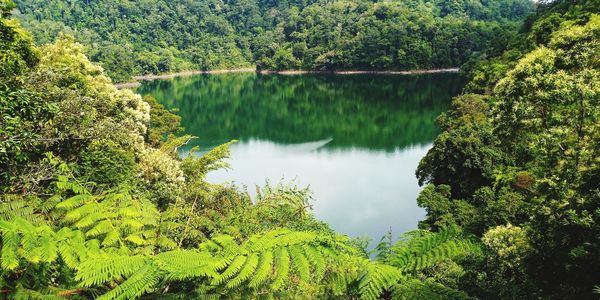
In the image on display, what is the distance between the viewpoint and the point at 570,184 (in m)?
8.29

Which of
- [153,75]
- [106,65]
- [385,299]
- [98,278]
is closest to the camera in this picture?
[98,278]

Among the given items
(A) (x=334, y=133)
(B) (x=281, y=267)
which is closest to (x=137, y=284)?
(B) (x=281, y=267)

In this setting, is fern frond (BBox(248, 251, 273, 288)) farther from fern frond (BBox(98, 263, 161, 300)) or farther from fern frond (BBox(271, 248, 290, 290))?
fern frond (BBox(98, 263, 161, 300))

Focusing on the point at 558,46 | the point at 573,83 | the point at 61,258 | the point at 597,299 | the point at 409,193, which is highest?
the point at 558,46

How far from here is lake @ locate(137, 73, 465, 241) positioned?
22.6 meters

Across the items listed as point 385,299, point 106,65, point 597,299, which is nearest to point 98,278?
point 385,299

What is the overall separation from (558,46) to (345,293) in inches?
552

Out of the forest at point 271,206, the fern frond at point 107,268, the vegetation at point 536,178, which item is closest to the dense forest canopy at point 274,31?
the forest at point 271,206

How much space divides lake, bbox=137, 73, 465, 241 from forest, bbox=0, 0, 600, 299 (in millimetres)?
3681

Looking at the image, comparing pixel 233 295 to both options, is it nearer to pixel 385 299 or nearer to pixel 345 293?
pixel 345 293

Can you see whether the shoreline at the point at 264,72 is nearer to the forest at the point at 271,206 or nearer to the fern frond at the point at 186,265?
the forest at the point at 271,206

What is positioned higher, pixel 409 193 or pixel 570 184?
pixel 570 184

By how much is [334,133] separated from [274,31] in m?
82.3

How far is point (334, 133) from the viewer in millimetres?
41938
